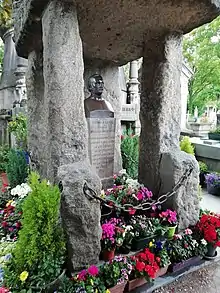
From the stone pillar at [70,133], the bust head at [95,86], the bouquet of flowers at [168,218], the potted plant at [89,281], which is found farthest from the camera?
the bust head at [95,86]

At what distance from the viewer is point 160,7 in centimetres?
242

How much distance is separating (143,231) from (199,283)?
70 centimetres

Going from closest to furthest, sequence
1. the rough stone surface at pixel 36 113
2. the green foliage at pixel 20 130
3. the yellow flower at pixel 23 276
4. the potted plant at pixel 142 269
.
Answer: the yellow flower at pixel 23 276 < the potted plant at pixel 142 269 < the rough stone surface at pixel 36 113 < the green foliage at pixel 20 130

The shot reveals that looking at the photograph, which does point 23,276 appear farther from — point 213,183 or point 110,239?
point 213,183

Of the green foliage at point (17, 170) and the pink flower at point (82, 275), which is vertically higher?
the green foliage at point (17, 170)

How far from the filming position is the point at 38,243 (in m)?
1.82

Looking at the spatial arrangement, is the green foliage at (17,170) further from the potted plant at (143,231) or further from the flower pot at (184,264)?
the flower pot at (184,264)

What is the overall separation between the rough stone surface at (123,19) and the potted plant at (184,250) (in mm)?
2244

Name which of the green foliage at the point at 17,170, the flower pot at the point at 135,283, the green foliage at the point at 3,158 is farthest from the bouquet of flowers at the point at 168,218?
the green foliage at the point at 3,158

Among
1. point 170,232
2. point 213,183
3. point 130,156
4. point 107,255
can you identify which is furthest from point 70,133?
point 213,183

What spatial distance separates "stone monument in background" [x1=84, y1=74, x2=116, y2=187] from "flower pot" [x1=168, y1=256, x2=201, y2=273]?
1533mm

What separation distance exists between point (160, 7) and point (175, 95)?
0.97 metres

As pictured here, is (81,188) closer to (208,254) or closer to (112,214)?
(112,214)

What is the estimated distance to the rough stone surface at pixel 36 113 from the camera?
3.32 m
